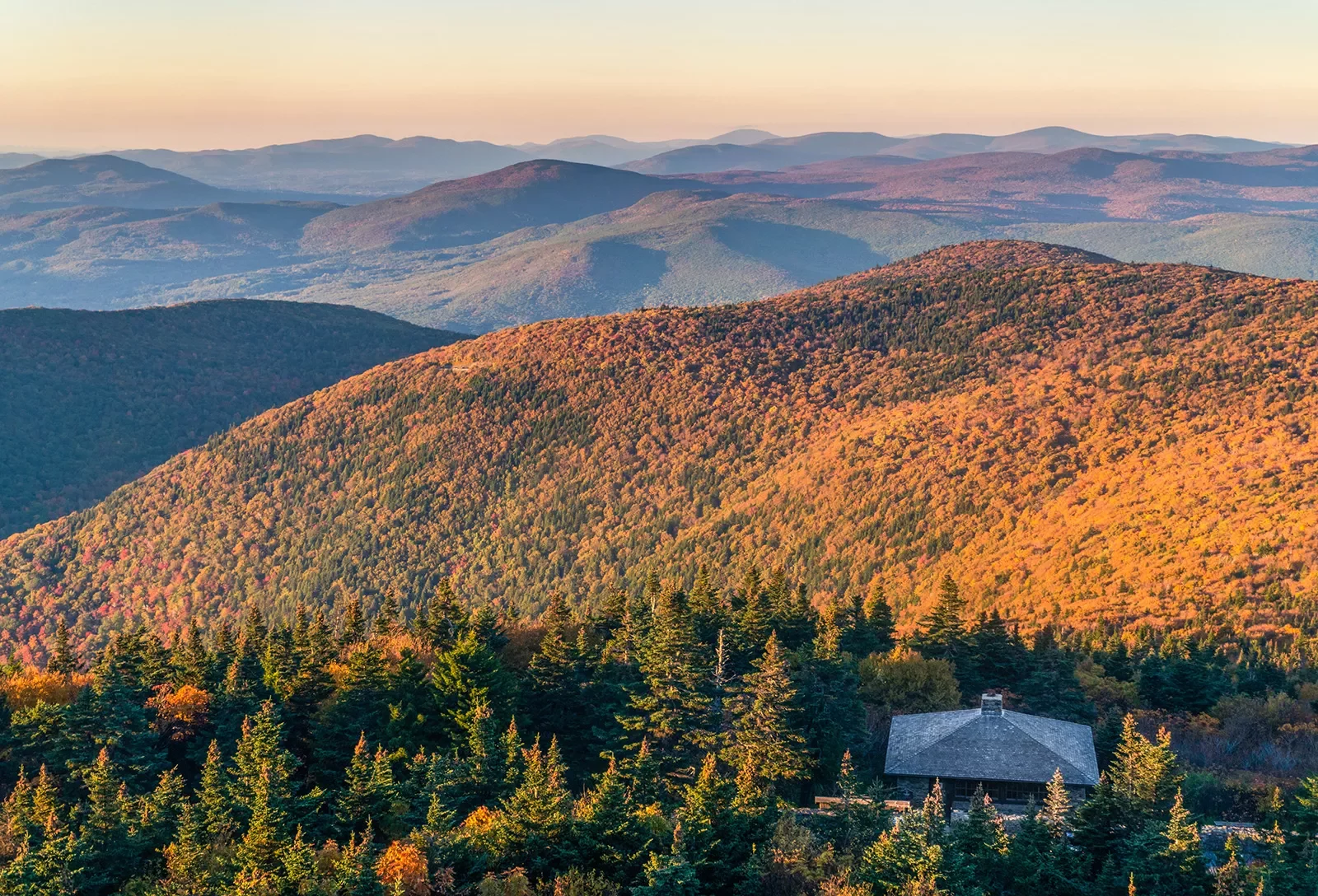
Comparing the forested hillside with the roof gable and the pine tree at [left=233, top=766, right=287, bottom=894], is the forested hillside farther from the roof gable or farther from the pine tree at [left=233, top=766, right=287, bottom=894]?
the roof gable

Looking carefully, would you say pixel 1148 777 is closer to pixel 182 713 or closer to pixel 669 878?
pixel 669 878

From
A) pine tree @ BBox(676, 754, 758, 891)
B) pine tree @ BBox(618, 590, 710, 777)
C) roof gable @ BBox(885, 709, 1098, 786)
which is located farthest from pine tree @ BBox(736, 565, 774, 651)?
pine tree @ BBox(676, 754, 758, 891)

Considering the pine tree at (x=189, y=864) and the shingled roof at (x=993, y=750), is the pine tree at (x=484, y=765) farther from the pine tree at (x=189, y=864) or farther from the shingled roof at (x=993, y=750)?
the shingled roof at (x=993, y=750)

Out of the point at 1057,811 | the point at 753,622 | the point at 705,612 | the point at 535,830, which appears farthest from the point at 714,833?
the point at 705,612

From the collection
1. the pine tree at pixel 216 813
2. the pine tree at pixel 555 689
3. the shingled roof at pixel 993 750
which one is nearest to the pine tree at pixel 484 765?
the pine tree at pixel 555 689

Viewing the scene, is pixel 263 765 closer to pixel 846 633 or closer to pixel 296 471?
pixel 846 633
